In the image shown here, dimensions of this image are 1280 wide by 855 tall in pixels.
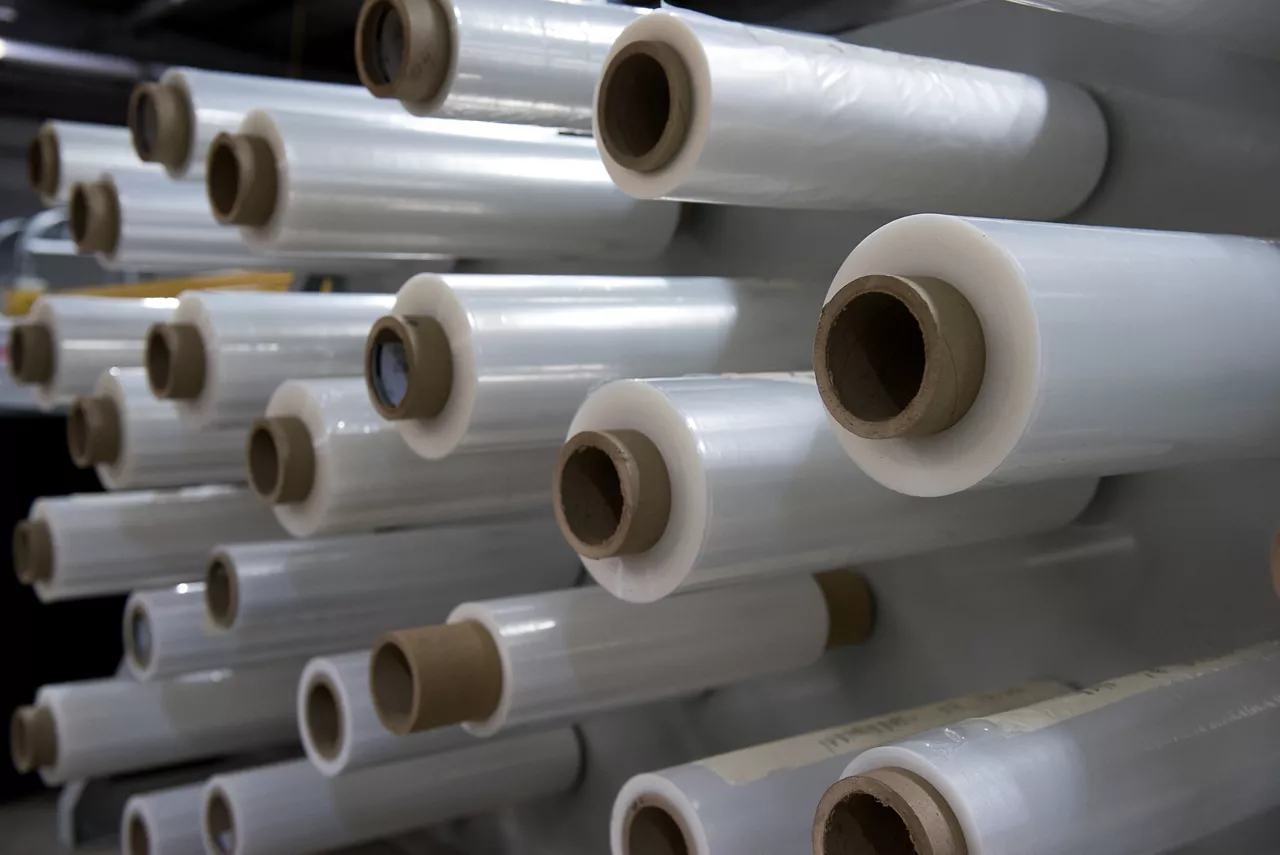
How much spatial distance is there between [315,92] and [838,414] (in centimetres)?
64

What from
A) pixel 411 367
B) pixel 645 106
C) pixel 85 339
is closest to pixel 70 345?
pixel 85 339

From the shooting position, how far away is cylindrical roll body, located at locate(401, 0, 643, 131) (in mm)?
651

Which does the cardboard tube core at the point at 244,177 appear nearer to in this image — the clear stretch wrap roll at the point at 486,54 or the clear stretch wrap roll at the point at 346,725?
the clear stretch wrap roll at the point at 486,54

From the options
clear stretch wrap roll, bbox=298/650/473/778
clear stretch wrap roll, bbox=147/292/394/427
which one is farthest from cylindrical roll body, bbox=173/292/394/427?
clear stretch wrap roll, bbox=298/650/473/778

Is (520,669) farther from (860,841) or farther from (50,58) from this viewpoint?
(50,58)

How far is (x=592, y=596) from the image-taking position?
75cm

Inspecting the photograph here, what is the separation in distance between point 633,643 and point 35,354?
29.8 inches

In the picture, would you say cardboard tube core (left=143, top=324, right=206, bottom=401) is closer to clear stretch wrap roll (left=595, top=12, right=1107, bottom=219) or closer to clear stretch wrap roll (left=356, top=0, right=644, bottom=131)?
clear stretch wrap roll (left=356, top=0, right=644, bottom=131)

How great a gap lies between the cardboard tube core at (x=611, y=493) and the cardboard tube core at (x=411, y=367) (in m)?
0.14

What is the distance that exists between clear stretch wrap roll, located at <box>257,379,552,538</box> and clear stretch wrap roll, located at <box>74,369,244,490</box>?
0.26m

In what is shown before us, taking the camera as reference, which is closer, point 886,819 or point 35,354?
point 886,819

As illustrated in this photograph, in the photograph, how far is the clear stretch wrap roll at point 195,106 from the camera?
34.5 inches

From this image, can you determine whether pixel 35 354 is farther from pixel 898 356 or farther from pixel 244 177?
pixel 898 356

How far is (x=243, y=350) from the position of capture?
0.87 metres
